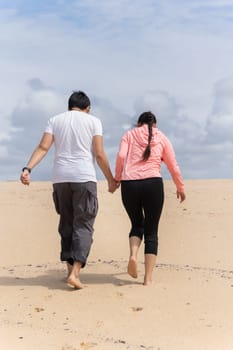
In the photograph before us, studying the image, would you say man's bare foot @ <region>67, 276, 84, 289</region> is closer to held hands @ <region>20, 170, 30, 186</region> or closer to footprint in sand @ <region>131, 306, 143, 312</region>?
footprint in sand @ <region>131, 306, 143, 312</region>

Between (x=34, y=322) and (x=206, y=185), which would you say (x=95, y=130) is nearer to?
(x=34, y=322)

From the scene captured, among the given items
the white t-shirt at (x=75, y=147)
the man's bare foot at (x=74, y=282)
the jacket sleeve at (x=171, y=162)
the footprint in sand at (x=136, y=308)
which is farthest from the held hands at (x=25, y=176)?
the footprint in sand at (x=136, y=308)

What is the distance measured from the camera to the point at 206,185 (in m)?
17.7

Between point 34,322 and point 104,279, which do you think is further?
point 104,279

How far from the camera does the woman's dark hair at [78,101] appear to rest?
648cm

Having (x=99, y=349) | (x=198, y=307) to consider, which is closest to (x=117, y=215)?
(x=198, y=307)

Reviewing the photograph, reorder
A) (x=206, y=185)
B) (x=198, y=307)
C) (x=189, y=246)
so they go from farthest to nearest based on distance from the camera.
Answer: (x=206, y=185) < (x=189, y=246) < (x=198, y=307)

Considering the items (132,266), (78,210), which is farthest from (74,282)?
(78,210)

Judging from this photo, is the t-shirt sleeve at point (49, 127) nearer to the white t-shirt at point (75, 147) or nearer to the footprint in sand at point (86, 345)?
the white t-shirt at point (75, 147)

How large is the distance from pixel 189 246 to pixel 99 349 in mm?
4839

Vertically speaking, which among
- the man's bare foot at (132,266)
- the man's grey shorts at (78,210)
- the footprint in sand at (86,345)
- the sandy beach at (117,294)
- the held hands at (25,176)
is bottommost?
the footprint in sand at (86,345)

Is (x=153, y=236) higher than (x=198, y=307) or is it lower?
higher

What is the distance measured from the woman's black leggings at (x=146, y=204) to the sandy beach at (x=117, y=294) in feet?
1.61

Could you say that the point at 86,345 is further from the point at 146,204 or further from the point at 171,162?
the point at 171,162
